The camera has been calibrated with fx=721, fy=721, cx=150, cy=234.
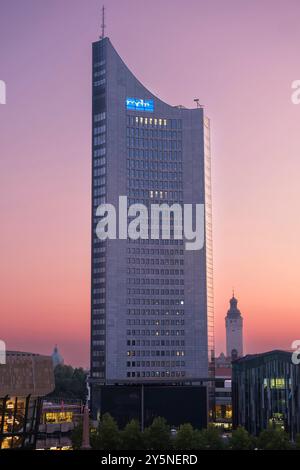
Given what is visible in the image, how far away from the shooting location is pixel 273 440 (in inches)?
4579

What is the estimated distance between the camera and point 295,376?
149 metres

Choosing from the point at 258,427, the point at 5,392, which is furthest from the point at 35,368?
the point at 258,427

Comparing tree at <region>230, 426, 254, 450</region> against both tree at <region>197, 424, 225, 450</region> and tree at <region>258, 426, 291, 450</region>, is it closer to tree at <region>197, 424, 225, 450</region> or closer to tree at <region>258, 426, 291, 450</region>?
tree at <region>258, 426, 291, 450</region>

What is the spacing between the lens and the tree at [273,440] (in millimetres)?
115875

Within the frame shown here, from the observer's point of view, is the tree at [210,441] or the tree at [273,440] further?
the tree at [210,441]

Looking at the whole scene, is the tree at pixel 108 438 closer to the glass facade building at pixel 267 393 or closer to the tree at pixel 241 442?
the tree at pixel 241 442

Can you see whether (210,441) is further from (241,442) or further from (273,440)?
(273,440)

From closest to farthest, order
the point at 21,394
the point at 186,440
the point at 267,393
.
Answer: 1. the point at 21,394
2. the point at 186,440
3. the point at 267,393

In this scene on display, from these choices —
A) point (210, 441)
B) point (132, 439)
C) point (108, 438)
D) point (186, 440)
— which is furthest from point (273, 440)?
point (108, 438)

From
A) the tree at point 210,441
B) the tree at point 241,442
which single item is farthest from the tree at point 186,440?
the tree at point 241,442

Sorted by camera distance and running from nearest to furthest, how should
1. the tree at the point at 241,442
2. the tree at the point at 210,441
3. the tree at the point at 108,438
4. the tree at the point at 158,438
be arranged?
1. the tree at the point at 241,442
2. the tree at the point at 210,441
3. the tree at the point at 108,438
4. the tree at the point at 158,438
